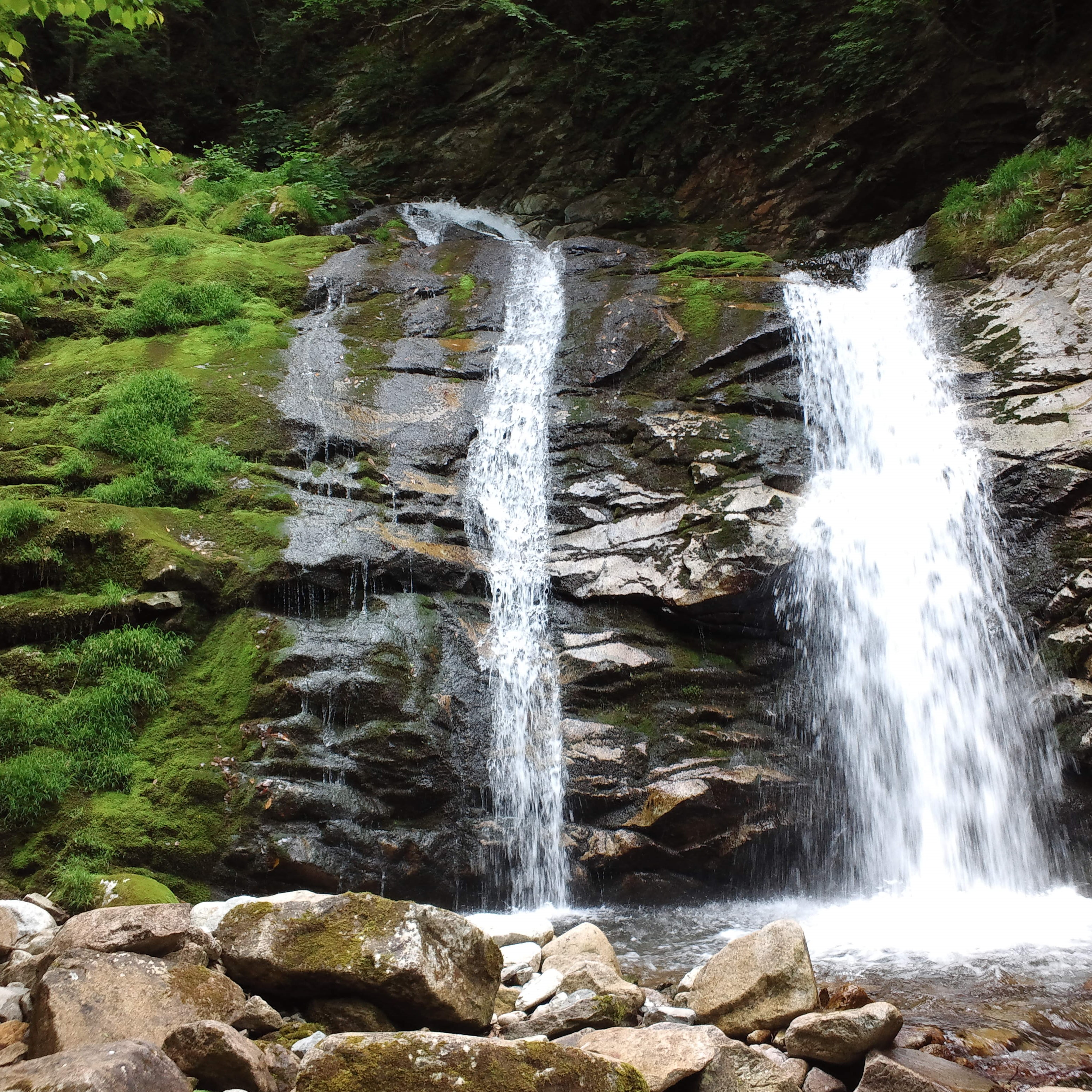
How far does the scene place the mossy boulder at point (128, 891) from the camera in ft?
17.8

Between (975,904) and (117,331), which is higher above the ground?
(117,331)

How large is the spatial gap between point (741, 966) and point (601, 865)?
2.69 m

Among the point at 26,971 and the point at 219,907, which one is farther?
the point at 219,907

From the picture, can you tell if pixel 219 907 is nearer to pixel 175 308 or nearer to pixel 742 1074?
pixel 742 1074

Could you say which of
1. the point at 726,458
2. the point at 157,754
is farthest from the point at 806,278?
the point at 157,754

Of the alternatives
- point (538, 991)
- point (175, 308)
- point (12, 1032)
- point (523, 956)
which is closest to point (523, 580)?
point (523, 956)

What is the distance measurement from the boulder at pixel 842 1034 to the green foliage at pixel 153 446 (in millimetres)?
6924

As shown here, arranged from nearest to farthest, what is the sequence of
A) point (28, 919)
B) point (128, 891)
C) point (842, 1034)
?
point (842, 1034) → point (28, 919) → point (128, 891)

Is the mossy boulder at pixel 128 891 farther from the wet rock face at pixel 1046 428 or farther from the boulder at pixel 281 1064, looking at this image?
the wet rock face at pixel 1046 428

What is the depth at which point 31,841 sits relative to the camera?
5871 millimetres

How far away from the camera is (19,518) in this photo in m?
7.10

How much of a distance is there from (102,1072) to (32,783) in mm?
4381

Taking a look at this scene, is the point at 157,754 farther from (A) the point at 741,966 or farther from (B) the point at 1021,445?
(B) the point at 1021,445

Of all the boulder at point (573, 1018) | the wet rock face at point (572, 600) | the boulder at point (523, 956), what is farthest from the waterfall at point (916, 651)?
the boulder at point (573, 1018)
